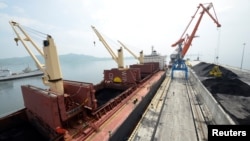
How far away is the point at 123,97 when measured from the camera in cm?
1145

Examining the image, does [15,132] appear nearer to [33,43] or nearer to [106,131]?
[106,131]

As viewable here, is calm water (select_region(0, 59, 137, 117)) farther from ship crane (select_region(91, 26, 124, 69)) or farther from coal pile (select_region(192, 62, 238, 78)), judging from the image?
coal pile (select_region(192, 62, 238, 78))

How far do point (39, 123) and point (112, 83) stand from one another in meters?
9.04

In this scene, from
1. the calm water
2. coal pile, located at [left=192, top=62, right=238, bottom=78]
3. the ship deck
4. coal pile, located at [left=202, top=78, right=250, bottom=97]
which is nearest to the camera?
the ship deck

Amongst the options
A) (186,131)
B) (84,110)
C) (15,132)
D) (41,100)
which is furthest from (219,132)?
(15,132)

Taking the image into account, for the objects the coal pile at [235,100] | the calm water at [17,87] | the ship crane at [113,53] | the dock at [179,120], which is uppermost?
the ship crane at [113,53]

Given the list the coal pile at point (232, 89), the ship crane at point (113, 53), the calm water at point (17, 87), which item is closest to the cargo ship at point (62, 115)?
the coal pile at point (232, 89)

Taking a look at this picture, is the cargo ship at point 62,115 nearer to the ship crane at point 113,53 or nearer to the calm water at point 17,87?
the ship crane at point 113,53

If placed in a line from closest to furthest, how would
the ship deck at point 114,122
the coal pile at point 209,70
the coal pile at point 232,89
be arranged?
the ship deck at point 114,122, the coal pile at point 232,89, the coal pile at point 209,70

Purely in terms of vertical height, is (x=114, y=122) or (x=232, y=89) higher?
(x=232, y=89)

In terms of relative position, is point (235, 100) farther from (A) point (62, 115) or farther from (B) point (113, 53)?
(B) point (113, 53)

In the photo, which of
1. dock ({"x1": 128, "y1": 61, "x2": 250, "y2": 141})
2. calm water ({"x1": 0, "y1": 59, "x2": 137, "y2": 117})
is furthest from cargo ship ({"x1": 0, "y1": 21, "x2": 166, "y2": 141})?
calm water ({"x1": 0, "y1": 59, "x2": 137, "y2": 117})

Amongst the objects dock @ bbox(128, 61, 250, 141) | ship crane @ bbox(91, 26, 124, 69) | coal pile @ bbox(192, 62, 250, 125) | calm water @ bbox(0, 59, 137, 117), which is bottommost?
calm water @ bbox(0, 59, 137, 117)

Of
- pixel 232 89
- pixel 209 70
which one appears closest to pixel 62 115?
pixel 232 89
